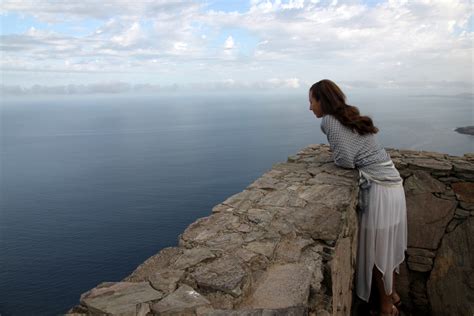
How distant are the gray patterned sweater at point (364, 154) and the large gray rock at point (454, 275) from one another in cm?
317

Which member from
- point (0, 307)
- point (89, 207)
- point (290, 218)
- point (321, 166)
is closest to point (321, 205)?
point (290, 218)

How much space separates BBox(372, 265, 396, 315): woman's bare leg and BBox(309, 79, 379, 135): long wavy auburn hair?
78.9 inches

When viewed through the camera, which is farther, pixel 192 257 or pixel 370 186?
pixel 370 186

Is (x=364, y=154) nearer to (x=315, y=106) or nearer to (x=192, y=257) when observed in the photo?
(x=315, y=106)

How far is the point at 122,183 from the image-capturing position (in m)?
69.8

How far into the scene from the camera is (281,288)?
116 inches

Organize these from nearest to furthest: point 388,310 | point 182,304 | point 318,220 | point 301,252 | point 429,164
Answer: point 182,304, point 301,252, point 318,220, point 388,310, point 429,164

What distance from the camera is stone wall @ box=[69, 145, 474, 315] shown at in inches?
110

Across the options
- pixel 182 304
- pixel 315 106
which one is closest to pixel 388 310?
pixel 315 106

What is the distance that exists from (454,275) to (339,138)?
418cm

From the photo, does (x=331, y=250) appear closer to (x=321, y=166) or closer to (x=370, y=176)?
(x=370, y=176)

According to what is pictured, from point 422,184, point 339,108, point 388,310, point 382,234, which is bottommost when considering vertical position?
point 388,310

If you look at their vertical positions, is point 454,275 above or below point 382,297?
below

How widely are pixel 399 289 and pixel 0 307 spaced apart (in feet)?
164
